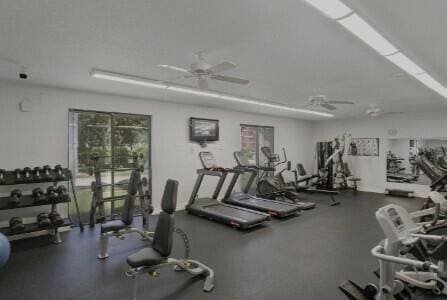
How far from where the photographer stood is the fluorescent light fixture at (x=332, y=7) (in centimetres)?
167

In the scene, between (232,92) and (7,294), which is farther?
(232,92)

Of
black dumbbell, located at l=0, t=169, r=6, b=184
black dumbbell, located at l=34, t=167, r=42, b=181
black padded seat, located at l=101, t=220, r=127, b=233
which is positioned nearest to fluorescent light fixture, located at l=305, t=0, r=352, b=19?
black padded seat, located at l=101, t=220, r=127, b=233

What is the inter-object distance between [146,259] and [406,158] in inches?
341

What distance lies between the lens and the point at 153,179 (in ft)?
19.6

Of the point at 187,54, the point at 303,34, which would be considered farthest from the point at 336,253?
the point at 187,54

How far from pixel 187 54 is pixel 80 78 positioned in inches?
83.6

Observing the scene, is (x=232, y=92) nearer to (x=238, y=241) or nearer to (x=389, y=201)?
(x=238, y=241)

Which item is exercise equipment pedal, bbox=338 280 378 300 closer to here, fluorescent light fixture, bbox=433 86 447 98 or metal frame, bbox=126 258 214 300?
metal frame, bbox=126 258 214 300

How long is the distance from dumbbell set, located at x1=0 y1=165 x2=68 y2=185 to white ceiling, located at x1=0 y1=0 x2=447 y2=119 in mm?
1471

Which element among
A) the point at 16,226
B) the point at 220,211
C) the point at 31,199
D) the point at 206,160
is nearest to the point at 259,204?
the point at 220,211

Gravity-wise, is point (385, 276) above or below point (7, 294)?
above

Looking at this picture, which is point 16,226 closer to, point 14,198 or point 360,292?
point 14,198

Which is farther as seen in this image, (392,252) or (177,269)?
(177,269)

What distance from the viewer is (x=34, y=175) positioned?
13.9 ft
